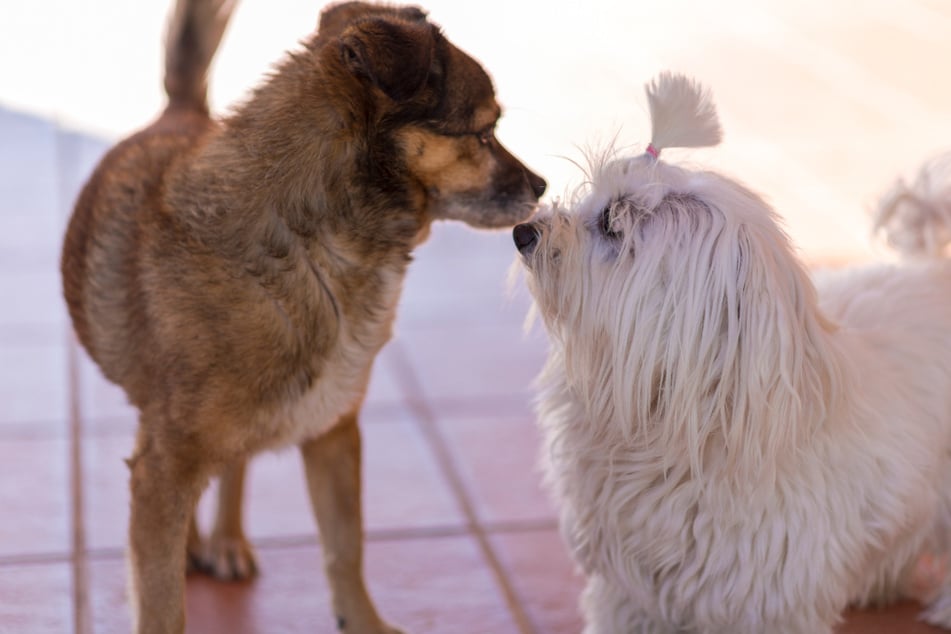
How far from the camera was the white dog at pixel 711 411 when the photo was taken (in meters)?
2.48

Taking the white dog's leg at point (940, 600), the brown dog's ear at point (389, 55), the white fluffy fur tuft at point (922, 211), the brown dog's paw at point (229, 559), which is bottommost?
the brown dog's paw at point (229, 559)

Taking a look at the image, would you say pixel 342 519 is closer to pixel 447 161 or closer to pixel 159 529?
pixel 159 529

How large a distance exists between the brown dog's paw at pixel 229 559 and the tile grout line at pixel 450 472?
0.66 metres

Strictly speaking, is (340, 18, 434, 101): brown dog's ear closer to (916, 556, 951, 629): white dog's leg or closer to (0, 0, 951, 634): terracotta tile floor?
(0, 0, 951, 634): terracotta tile floor

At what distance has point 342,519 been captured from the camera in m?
3.10

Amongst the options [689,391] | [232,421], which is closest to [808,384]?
[689,391]

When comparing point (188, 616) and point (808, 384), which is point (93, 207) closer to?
point (188, 616)

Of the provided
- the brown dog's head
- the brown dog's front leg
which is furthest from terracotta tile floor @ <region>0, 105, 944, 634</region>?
the brown dog's head

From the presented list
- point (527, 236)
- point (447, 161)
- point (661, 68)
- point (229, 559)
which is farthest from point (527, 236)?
point (661, 68)

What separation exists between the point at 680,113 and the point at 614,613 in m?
1.15

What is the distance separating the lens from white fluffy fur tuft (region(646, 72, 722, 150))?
2682mm

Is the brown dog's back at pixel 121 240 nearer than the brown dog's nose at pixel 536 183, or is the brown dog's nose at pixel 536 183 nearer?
the brown dog's back at pixel 121 240

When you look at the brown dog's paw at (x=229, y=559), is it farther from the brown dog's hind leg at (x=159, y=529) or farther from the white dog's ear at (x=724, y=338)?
the white dog's ear at (x=724, y=338)

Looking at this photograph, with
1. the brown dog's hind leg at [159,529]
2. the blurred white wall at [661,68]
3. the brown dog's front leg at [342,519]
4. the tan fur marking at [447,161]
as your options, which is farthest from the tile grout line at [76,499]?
the blurred white wall at [661,68]
